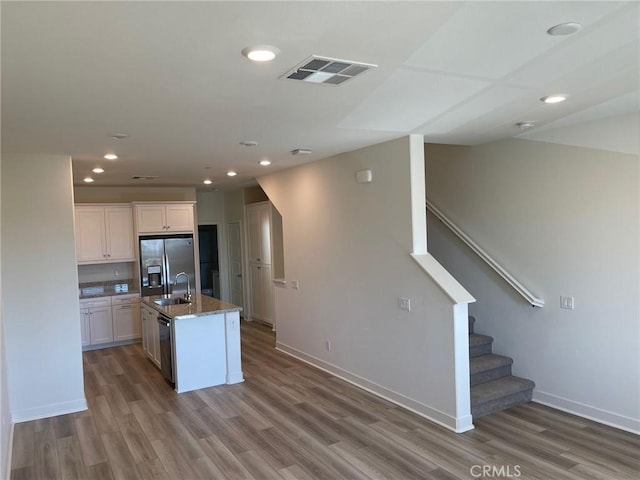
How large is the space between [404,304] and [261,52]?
9.63ft

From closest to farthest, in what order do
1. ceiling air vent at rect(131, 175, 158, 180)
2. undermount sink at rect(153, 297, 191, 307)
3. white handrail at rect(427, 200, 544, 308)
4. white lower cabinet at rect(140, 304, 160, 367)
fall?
white handrail at rect(427, 200, 544, 308) → white lower cabinet at rect(140, 304, 160, 367) → undermount sink at rect(153, 297, 191, 307) → ceiling air vent at rect(131, 175, 158, 180)

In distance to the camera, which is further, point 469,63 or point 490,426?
point 490,426

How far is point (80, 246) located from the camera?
7.24 metres

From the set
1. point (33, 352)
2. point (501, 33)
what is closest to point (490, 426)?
point (501, 33)

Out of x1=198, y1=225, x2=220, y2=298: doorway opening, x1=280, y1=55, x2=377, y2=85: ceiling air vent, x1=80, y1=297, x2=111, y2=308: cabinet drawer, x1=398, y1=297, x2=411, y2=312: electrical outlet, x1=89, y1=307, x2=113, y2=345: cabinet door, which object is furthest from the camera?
x1=198, y1=225, x2=220, y2=298: doorway opening

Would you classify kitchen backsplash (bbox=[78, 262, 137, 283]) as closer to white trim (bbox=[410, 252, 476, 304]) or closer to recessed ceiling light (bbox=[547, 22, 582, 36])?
white trim (bbox=[410, 252, 476, 304])

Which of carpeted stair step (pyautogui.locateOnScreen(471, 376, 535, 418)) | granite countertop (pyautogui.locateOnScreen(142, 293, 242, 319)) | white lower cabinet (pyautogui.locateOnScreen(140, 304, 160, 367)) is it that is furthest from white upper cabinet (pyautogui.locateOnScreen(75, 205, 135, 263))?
carpeted stair step (pyautogui.locateOnScreen(471, 376, 535, 418))

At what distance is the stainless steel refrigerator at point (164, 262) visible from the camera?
296 inches

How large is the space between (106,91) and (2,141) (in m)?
1.79

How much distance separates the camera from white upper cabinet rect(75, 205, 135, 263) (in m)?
7.25

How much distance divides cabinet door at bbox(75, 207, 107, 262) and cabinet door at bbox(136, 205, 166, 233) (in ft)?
1.90

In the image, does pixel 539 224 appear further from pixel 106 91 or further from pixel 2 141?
pixel 2 141

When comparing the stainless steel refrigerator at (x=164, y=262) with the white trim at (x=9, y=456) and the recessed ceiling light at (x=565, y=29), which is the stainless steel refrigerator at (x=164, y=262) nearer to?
the white trim at (x=9, y=456)

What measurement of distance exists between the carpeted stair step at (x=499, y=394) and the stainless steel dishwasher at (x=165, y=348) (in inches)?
130
